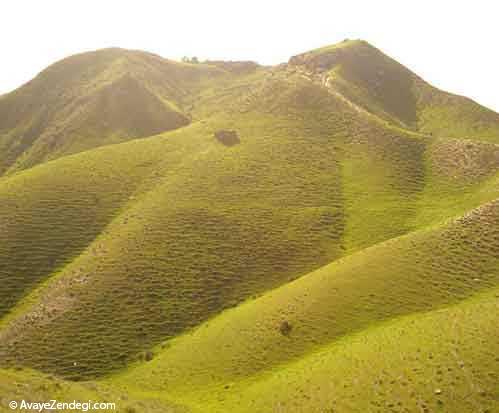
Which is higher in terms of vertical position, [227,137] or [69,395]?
[227,137]

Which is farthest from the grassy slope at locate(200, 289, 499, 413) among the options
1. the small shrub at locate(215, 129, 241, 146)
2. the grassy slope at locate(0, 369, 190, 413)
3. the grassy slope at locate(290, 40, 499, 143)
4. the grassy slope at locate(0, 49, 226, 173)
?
the grassy slope at locate(0, 49, 226, 173)

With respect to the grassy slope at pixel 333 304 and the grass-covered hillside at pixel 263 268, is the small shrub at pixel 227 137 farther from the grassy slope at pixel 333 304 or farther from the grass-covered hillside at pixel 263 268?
the grassy slope at pixel 333 304

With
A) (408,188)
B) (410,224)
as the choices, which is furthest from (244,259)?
(408,188)

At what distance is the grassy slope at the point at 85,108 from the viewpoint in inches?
5423

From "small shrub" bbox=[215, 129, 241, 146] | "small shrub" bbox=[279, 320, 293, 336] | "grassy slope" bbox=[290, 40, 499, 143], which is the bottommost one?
"small shrub" bbox=[279, 320, 293, 336]

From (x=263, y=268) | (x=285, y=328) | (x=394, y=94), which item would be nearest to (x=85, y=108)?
(x=394, y=94)

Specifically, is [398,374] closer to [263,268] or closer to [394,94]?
[263,268]

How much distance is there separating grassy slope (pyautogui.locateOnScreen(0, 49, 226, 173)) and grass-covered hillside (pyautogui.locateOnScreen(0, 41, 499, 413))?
1806 inches

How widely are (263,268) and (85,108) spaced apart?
116 meters

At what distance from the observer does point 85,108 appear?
14712 cm

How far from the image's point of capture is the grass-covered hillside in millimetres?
34281

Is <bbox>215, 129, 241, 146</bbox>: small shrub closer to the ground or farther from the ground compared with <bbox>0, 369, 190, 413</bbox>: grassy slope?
farther from the ground

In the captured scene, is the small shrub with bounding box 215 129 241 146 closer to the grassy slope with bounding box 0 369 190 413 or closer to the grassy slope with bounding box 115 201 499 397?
the grassy slope with bounding box 115 201 499 397

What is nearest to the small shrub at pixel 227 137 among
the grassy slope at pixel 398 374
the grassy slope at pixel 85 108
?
the grassy slope at pixel 85 108
